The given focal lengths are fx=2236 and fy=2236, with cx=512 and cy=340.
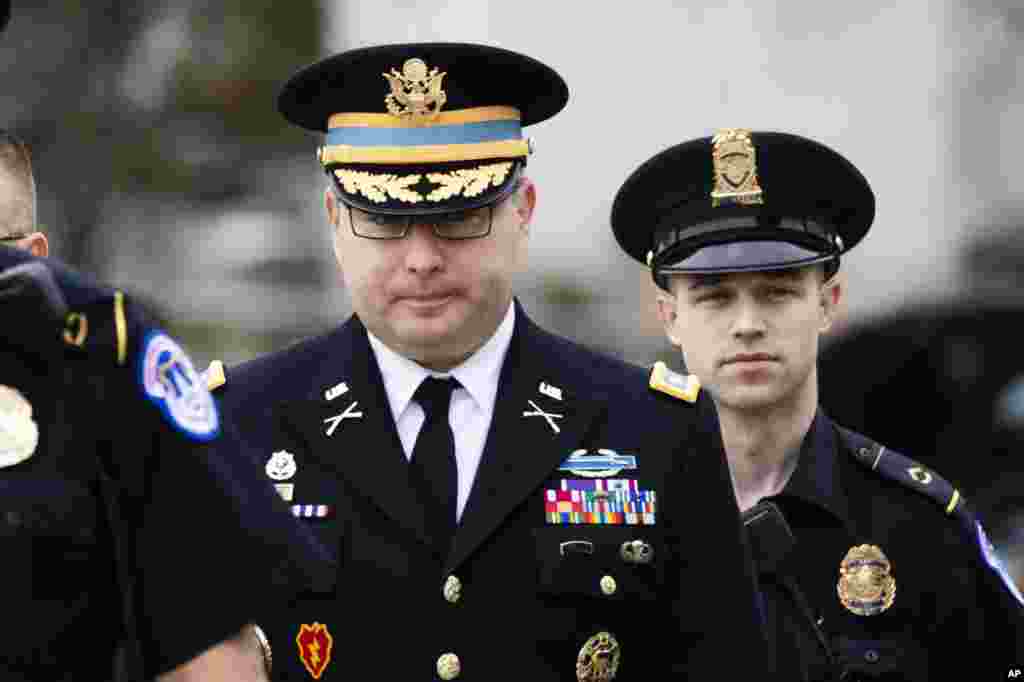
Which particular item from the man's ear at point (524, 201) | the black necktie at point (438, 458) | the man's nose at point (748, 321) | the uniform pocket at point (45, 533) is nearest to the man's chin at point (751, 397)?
the man's nose at point (748, 321)

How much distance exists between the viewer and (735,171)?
512 centimetres

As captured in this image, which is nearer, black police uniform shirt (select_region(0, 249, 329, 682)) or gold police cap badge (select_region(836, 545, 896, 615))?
black police uniform shirt (select_region(0, 249, 329, 682))

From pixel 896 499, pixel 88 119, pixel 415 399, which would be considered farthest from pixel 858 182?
pixel 88 119

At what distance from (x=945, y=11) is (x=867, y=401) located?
1.21 m

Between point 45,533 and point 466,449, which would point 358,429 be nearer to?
point 466,449

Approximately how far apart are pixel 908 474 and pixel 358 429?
1.50 meters

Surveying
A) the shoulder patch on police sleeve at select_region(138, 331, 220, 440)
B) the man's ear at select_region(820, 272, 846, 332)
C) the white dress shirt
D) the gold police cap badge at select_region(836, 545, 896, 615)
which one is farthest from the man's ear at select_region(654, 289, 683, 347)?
the shoulder patch on police sleeve at select_region(138, 331, 220, 440)

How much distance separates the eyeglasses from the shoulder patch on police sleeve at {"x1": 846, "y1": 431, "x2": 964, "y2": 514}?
1423 millimetres

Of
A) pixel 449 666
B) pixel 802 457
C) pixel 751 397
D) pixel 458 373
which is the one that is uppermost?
pixel 458 373

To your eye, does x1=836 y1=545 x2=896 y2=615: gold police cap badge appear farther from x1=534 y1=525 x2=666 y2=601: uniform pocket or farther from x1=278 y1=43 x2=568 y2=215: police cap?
x1=278 y1=43 x2=568 y2=215: police cap

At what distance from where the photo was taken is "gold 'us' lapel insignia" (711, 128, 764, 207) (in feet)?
16.7

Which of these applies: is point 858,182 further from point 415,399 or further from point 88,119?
point 88,119

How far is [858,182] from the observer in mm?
5289

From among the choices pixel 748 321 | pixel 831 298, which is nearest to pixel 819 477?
pixel 748 321
